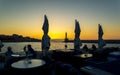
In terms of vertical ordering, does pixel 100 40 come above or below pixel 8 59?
above

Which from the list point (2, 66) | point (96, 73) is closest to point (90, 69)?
point (96, 73)

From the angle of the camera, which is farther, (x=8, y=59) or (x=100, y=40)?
(x=100, y=40)

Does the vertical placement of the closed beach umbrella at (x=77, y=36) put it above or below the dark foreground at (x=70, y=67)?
above

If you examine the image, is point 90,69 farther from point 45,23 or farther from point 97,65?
point 45,23

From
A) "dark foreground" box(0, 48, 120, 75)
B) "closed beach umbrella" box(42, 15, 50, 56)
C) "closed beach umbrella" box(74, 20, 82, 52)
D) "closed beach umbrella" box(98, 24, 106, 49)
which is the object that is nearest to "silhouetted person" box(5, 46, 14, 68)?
"dark foreground" box(0, 48, 120, 75)

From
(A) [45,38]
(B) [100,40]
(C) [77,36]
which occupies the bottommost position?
(B) [100,40]

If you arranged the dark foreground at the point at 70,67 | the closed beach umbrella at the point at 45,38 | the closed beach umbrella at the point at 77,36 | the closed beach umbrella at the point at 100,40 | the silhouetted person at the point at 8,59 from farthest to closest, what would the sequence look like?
the closed beach umbrella at the point at 100,40 < the closed beach umbrella at the point at 77,36 < the closed beach umbrella at the point at 45,38 < the silhouetted person at the point at 8,59 < the dark foreground at the point at 70,67

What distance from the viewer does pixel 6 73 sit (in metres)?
6.73

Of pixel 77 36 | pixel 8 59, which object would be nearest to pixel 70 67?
pixel 8 59

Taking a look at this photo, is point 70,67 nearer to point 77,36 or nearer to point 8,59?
point 8,59

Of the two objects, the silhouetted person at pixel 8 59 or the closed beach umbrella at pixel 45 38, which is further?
the closed beach umbrella at pixel 45 38

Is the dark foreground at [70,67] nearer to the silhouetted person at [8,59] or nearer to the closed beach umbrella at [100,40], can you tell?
the silhouetted person at [8,59]

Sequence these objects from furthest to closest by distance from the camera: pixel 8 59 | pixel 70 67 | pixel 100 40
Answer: pixel 100 40
pixel 8 59
pixel 70 67

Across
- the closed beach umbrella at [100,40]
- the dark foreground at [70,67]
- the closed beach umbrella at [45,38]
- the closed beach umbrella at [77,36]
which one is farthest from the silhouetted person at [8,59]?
the closed beach umbrella at [100,40]
